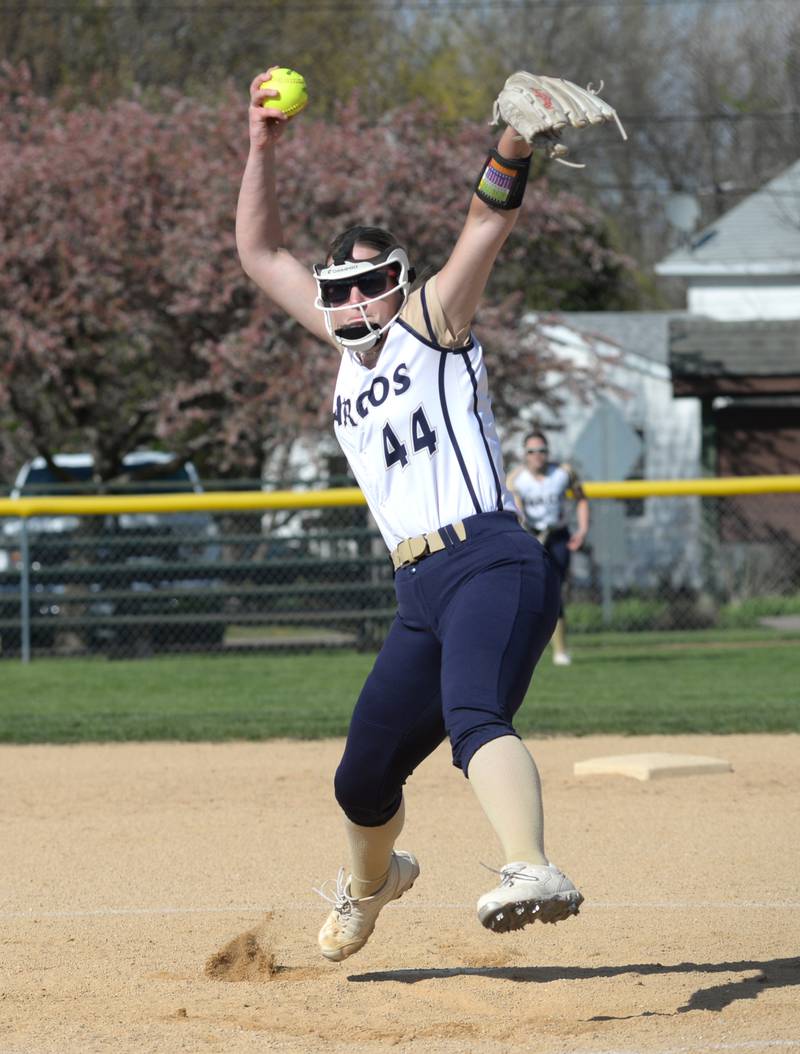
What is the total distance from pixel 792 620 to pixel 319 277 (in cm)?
1397

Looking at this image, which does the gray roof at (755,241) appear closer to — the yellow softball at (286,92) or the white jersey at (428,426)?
the yellow softball at (286,92)

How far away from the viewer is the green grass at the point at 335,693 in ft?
34.7

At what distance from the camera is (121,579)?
53.2ft

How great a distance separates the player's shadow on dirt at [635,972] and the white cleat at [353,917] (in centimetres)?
11

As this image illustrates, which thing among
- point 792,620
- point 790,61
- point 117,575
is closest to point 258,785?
point 117,575

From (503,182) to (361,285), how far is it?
1.70ft

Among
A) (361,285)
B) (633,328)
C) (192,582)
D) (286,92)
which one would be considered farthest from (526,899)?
(633,328)

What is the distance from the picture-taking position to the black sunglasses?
426 centimetres

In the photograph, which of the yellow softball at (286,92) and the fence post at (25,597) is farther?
the fence post at (25,597)

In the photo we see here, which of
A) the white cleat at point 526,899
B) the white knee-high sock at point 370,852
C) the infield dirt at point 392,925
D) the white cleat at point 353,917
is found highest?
the white cleat at point 526,899

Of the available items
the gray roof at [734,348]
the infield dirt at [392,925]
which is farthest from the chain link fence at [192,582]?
the infield dirt at [392,925]

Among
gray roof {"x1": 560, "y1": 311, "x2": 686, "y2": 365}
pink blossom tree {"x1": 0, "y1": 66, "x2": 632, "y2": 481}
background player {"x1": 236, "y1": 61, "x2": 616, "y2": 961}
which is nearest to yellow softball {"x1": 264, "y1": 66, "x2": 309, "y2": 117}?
background player {"x1": 236, "y1": 61, "x2": 616, "y2": 961}

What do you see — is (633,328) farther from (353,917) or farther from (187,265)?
(353,917)

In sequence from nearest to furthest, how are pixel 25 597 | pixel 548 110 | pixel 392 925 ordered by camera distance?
1. pixel 548 110
2. pixel 392 925
3. pixel 25 597
